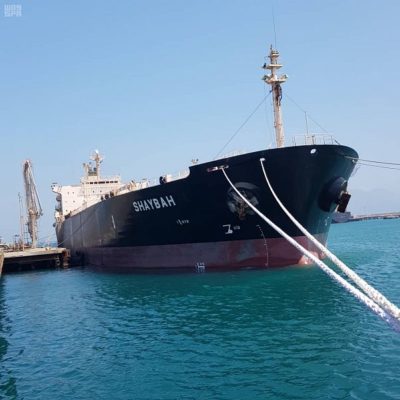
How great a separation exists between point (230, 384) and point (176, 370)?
1.36 meters

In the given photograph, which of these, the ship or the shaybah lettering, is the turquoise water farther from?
the shaybah lettering

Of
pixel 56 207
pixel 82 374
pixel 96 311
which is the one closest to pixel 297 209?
pixel 96 311

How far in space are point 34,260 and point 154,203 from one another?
17804 millimetres

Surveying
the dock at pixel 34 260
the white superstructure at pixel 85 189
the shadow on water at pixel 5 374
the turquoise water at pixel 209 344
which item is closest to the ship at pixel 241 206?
the turquoise water at pixel 209 344

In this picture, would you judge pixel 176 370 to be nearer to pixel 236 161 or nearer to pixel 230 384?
pixel 230 384

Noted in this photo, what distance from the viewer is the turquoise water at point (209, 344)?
23.7 feet

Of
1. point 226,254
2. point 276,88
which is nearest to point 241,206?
point 226,254

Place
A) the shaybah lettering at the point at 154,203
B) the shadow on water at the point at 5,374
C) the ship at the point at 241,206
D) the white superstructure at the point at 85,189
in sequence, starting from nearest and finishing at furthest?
1. the shadow on water at the point at 5,374
2. the ship at the point at 241,206
3. the shaybah lettering at the point at 154,203
4. the white superstructure at the point at 85,189

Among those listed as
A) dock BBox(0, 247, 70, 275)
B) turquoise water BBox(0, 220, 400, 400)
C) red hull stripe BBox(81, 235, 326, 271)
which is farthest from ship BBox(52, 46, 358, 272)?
dock BBox(0, 247, 70, 275)

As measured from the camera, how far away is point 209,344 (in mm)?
9492

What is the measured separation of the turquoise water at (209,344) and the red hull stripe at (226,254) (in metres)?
1.70

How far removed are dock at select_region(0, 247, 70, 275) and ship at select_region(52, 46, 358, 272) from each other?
44.6 ft

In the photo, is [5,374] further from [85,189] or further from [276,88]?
[85,189]

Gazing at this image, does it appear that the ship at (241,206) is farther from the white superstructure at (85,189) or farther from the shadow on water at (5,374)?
the white superstructure at (85,189)
